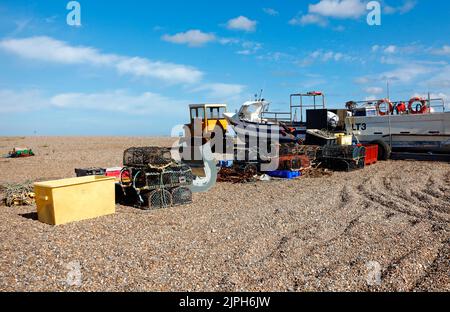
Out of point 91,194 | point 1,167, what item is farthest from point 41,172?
point 91,194

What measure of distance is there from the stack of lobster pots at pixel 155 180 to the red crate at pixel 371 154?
8.87 metres

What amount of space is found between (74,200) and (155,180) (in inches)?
75.1

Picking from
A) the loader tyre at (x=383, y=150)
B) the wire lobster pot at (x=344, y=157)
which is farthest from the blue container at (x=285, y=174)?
the loader tyre at (x=383, y=150)

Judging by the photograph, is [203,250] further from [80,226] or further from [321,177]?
[321,177]

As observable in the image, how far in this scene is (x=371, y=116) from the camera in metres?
17.9

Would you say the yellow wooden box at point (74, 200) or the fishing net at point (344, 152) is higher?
the fishing net at point (344, 152)

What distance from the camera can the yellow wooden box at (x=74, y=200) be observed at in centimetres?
721

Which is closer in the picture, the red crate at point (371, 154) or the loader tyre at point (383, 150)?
the red crate at point (371, 154)

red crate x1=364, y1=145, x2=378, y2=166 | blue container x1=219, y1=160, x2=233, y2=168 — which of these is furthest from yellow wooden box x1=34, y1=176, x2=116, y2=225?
red crate x1=364, y1=145, x2=378, y2=166

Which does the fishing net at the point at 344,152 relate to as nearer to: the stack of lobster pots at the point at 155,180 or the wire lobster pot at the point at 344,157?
the wire lobster pot at the point at 344,157

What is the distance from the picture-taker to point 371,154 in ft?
51.9

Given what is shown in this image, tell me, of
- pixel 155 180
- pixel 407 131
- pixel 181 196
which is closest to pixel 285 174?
pixel 181 196

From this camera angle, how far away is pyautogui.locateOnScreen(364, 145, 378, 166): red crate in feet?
51.2

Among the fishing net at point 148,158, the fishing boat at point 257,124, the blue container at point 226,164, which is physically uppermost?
the fishing boat at point 257,124
